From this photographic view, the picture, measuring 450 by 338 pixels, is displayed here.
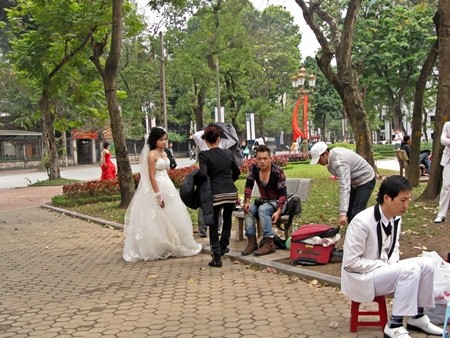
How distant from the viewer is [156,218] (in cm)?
819

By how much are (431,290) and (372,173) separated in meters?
2.57

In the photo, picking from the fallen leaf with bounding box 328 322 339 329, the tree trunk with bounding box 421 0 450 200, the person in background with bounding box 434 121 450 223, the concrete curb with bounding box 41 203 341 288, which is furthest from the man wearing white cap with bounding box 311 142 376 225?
the tree trunk with bounding box 421 0 450 200

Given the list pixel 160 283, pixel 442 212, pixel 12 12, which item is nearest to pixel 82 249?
pixel 160 283

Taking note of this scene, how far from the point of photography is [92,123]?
157ft

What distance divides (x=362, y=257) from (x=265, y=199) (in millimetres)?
3399

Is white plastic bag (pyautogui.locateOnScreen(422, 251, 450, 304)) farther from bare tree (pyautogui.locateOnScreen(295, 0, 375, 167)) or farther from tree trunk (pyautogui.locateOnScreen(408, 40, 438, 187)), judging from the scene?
bare tree (pyautogui.locateOnScreen(295, 0, 375, 167))

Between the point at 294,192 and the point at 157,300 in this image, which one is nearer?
the point at 157,300

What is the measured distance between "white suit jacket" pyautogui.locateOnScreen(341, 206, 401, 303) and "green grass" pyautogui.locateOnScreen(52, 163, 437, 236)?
4.11m

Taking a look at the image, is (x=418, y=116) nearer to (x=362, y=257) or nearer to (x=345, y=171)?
(x=345, y=171)

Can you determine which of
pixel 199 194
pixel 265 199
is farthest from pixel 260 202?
pixel 199 194

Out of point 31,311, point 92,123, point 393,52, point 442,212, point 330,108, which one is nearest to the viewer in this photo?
point 31,311

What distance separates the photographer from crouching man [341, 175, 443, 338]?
4047 millimetres

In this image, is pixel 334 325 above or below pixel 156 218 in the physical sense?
below

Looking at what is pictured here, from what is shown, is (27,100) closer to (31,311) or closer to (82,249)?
(82,249)
